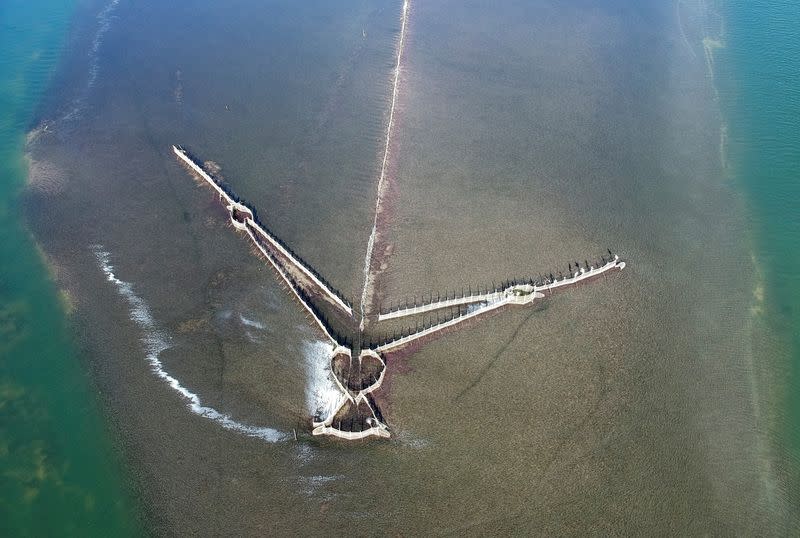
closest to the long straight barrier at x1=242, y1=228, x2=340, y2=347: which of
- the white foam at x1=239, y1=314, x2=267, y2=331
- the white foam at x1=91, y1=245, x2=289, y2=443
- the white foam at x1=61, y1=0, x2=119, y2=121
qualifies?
the white foam at x1=239, y1=314, x2=267, y2=331

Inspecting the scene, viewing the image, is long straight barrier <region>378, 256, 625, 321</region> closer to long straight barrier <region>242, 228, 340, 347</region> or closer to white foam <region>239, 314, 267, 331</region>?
long straight barrier <region>242, 228, 340, 347</region>

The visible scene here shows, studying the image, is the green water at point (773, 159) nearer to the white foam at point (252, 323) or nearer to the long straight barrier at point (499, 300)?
the long straight barrier at point (499, 300)

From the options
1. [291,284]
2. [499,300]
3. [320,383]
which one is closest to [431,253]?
[499,300]

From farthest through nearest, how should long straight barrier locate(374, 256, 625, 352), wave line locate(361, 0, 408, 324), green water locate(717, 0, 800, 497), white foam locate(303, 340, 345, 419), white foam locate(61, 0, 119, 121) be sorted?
1. white foam locate(61, 0, 119, 121)
2. wave line locate(361, 0, 408, 324)
3. long straight barrier locate(374, 256, 625, 352)
4. green water locate(717, 0, 800, 497)
5. white foam locate(303, 340, 345, 419)

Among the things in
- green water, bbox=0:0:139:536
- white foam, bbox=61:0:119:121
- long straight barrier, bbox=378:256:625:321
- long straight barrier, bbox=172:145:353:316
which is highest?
white foam, bbox=61:0:119:121

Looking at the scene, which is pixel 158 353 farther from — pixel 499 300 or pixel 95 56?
pixel 95 56

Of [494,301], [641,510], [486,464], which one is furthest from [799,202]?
[486,464]

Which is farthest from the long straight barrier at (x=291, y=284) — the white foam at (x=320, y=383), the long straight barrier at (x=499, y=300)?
the long straight barrier at (x=499, y=300)
